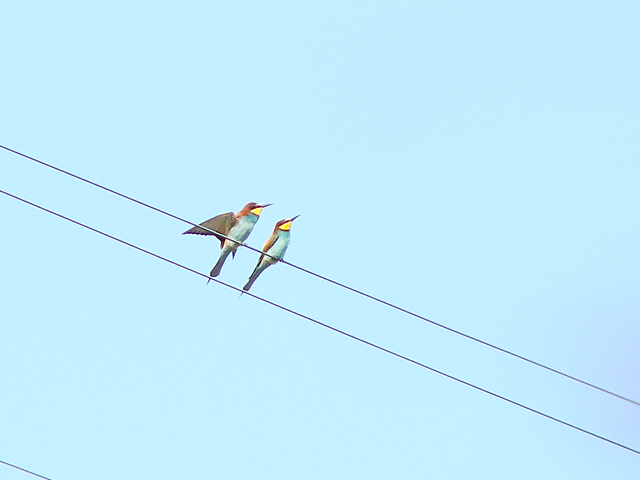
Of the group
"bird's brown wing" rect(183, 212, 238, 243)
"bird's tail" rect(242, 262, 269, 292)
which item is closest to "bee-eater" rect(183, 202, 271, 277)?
"bird's brown wing" rect(183, 212, 238, 243)

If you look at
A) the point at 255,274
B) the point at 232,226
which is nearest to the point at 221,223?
the point at 232,226

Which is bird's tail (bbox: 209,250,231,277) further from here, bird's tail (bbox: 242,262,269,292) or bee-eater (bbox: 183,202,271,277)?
bird's tail (bbox: 242,262,269,292)

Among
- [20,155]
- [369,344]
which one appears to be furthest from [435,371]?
[20,155]

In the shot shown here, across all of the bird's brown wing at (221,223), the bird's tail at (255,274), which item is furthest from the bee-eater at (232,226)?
the bird's tail at (255,274)

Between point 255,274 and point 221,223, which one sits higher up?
point 221,223

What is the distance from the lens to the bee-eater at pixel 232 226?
885 cm

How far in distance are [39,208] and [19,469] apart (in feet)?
4.43

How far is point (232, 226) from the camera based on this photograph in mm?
9023

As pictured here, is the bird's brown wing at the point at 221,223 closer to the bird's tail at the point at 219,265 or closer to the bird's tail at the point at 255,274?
the bird's tail at the point at 219,265

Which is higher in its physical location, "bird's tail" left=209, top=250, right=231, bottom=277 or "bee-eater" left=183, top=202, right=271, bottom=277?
"bee-eater" left=183, top=202, right=271, bottom=277

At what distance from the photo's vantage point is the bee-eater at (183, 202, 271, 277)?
29.0ft

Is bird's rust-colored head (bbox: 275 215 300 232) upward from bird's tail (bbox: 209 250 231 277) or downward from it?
upward

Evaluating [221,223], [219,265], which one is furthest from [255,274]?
[221,223]

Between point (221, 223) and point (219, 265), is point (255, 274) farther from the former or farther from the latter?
point (221, 223)
